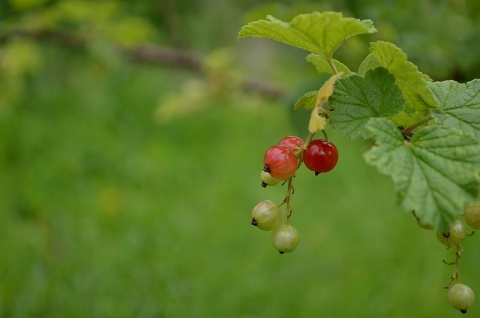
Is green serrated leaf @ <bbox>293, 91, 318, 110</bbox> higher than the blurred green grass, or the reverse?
→ green serrated leaf @ <bbox>293, 91, 318, 110</bbox>

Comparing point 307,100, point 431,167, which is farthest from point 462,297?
Result: point 307,100

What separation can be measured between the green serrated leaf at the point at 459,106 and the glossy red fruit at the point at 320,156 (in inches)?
5.6

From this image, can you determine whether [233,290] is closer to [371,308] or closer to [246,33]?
[371,308]

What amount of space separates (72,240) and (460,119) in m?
2.24

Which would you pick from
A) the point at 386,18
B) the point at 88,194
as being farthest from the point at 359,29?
the point at 88,194

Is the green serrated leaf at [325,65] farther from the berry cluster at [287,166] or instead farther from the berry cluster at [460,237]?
the berry cluster at [460,237]

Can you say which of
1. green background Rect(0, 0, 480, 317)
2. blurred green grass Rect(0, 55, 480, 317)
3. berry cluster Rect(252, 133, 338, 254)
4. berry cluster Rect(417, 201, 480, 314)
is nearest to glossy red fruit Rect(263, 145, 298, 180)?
berry cluster Rect(252, 133, 338, 254)

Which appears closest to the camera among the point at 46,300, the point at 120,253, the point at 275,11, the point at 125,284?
the point at 275,11

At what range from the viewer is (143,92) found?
4.86 meters

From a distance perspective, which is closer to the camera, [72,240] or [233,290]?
[233,290]

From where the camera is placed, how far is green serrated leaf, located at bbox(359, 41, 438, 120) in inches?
27.4

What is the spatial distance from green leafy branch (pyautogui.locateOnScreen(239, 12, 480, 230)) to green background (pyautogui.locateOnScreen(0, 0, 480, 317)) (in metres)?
0.81

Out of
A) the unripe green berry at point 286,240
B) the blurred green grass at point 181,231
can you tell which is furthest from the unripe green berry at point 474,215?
the blurred green grass at point 181,231

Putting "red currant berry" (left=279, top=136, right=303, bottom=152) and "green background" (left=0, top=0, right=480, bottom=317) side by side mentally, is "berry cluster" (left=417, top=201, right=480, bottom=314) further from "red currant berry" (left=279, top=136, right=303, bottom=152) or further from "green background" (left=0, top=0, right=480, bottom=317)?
"green background" (left=0, top=0, right=480, bottom=317)
